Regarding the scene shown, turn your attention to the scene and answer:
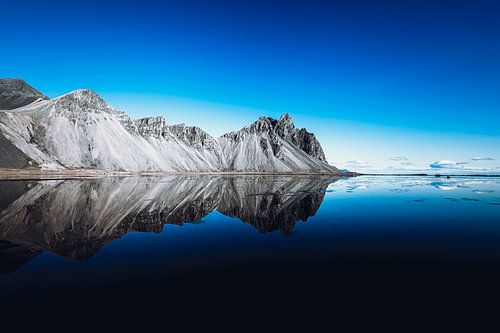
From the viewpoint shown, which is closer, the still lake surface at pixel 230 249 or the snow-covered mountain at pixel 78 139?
the still lake surface at pixel 230 249

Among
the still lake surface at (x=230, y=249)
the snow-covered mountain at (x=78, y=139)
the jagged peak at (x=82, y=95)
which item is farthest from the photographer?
the jagged peak at (x=82, y=95)

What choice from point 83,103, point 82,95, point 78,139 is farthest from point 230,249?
point 82,95

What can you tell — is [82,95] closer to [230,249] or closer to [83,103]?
[83,103]

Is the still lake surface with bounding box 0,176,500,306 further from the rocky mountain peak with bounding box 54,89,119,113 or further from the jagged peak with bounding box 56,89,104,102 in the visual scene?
the jagged peak with bounding box 56,89,104,102

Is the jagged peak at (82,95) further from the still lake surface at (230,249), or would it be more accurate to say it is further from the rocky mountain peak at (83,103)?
the still lake surface at (230,249)

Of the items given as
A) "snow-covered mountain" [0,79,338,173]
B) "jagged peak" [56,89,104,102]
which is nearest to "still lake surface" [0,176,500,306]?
"snow-covered mountain" [0,79,338,173]

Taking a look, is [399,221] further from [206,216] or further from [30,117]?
[30,117]

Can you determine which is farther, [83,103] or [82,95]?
[82,95]

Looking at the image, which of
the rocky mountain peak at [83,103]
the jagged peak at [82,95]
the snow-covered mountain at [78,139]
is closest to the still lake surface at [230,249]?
the snow-covered mountain at [78,139]

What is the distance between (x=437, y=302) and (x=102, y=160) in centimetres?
15433

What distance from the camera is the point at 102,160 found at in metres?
137

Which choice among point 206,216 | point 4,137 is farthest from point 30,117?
point 206,216

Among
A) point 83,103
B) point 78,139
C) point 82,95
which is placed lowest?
point 78,139

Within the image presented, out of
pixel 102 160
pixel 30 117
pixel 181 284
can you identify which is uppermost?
pixel 30 117
